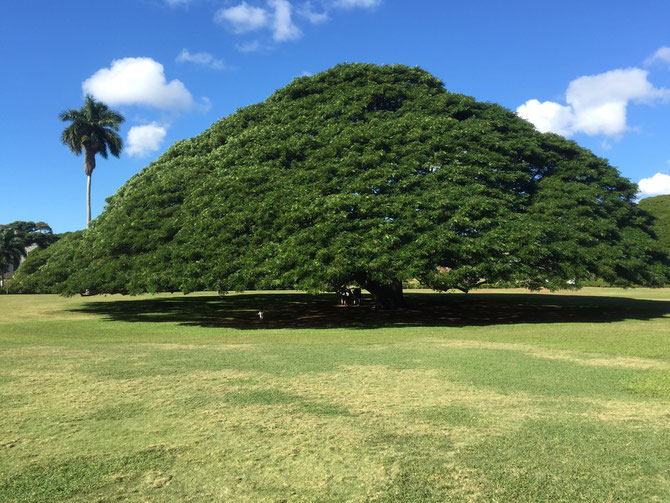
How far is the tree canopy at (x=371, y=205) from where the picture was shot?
1905 cm

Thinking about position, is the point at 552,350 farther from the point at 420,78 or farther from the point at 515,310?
the point at 420,78

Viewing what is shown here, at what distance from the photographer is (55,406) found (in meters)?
7.57

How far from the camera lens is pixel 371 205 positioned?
1961 centimetres

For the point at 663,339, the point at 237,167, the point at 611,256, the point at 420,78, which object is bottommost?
the point at 663,339

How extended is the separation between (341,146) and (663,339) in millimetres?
14945

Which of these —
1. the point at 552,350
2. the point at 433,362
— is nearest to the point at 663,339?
the point at 552,350

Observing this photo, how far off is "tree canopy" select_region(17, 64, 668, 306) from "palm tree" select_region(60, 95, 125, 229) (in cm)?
2172

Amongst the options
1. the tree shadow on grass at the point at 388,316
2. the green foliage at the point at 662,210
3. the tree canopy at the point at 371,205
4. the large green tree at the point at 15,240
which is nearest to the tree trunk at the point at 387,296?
the tree canopy at the point at 371,205

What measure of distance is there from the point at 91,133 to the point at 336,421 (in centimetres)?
4809

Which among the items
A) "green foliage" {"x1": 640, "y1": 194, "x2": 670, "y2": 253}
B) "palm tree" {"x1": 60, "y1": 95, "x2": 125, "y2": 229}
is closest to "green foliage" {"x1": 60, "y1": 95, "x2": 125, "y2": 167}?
"palm tree" {"x1": 60, "y1": 95, "x2": 125, "y2": 229}

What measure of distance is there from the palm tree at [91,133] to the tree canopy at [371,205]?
2172 cm

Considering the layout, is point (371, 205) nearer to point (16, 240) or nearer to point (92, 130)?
point (92, 130)

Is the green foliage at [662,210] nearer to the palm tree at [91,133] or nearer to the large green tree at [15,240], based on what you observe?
the palm tree at [91,133]

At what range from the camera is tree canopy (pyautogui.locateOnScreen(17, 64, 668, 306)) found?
19.0 m
